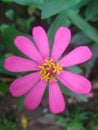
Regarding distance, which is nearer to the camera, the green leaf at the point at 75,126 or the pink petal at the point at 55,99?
the pink petal at the point at 55,99

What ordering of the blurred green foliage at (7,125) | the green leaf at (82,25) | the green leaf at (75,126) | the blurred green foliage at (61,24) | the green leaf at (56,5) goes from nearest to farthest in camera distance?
the green leaf at (56,5), the blurred green foliage at (61,24), the green leaf at (82,25), the green leaf at (75,126), the blurred green foliage at (7,125)

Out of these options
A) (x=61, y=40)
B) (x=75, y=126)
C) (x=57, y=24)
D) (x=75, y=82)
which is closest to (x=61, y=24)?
(x=57, y=24)

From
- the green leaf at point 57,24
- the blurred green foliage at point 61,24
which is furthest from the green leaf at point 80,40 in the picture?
the green leaf at point 57,24

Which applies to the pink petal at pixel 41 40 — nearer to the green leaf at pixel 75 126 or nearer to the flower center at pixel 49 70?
the flower center at pixel 49 70

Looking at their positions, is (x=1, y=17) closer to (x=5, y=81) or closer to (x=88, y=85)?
(x=5, y=81)

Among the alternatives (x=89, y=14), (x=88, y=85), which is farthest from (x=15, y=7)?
(x=88, y=85)
